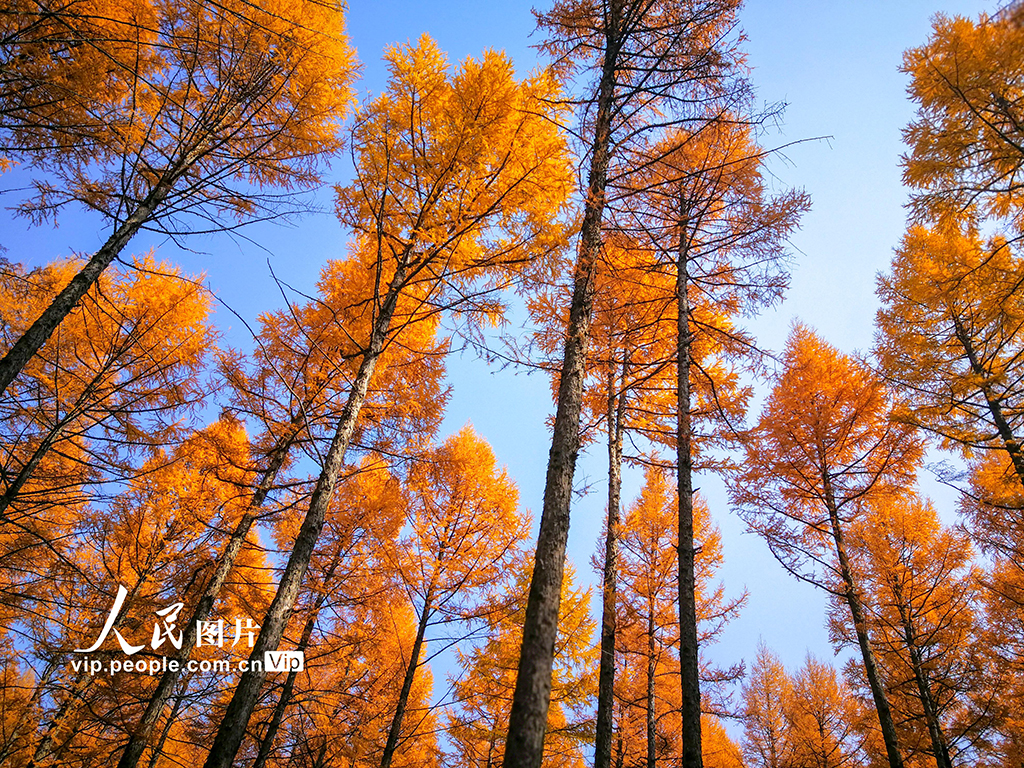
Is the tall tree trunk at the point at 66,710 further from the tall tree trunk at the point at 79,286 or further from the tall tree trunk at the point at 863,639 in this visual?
the tall tree trunk at the point at 863,639

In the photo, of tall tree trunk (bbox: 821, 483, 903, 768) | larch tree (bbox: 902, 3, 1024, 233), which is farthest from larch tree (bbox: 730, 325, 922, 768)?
larch tree (bbox: 902, 3, 1024, 233)

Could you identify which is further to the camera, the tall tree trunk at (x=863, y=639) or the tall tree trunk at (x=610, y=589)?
the tall tree trunk at (x=863, y=639)

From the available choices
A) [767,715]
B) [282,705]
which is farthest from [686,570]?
[767,715]

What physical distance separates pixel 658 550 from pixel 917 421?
624cm

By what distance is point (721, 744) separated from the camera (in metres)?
14.8

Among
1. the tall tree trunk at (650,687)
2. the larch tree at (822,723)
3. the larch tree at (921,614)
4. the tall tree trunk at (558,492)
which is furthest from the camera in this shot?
the larch tree at (822,723)

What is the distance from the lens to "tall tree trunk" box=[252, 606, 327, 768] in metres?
6.38

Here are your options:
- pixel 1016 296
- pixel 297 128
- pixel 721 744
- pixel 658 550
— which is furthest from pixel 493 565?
pixel 721 744

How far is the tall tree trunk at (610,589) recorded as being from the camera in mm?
6348

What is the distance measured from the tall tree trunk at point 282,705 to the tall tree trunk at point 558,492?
187 inches

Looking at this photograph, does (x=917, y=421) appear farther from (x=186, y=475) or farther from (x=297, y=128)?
(x=186, y=475)

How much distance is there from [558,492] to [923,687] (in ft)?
37.7

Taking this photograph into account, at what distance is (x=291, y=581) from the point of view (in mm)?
3963

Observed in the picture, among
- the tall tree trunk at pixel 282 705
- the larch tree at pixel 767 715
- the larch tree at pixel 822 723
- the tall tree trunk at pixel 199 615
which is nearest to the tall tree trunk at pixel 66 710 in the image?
the tall tree trunk at pixel 199 615
